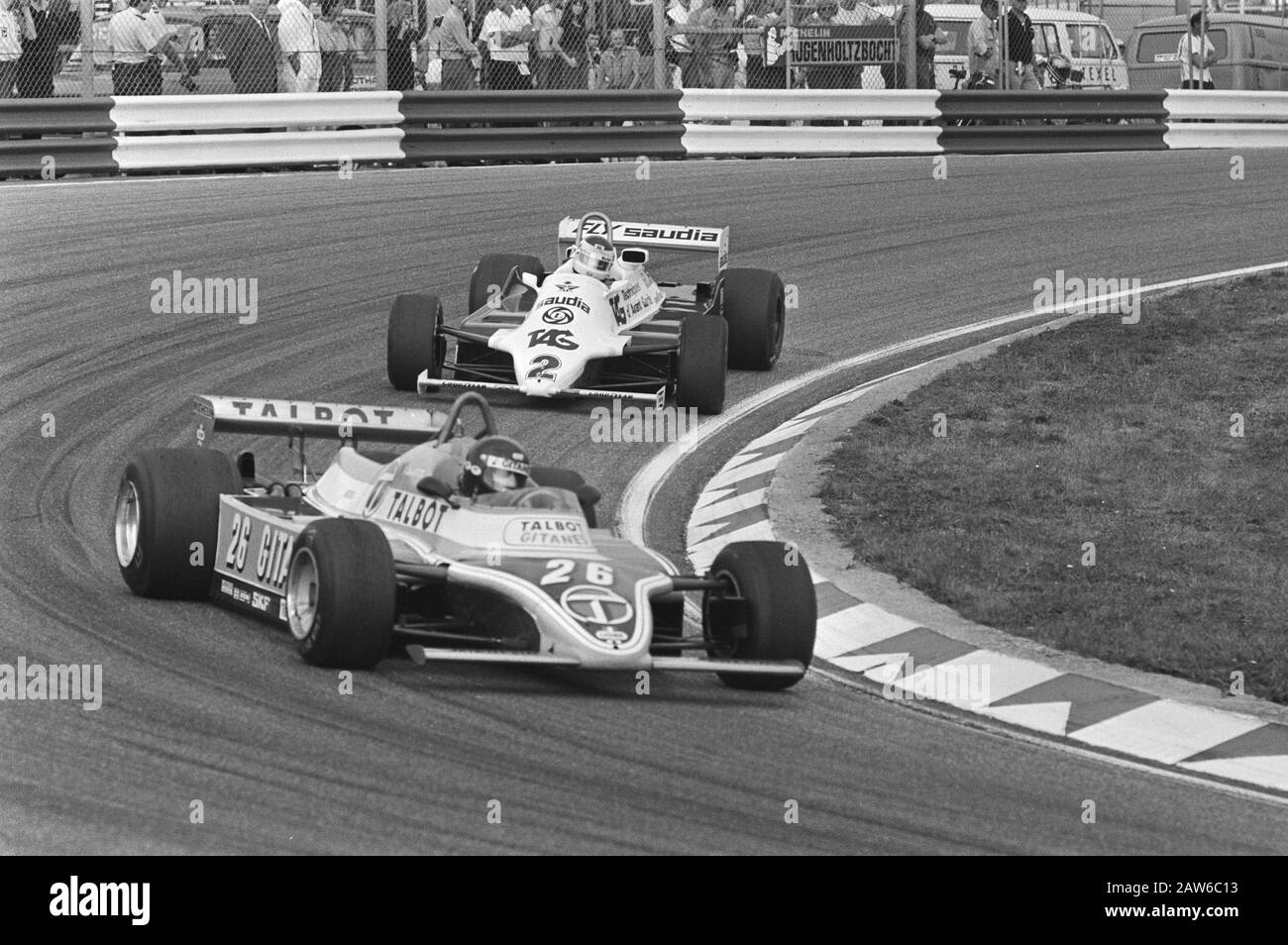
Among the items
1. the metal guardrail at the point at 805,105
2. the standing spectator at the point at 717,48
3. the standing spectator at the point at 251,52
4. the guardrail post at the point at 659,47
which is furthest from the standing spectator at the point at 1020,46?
the standing spectator at the point at 251,52

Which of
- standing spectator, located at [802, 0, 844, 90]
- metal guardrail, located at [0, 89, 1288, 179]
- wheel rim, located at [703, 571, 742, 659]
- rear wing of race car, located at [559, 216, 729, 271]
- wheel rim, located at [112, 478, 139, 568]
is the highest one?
standing spectator, located at [802, 0, 844, 90]

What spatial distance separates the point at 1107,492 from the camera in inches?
466

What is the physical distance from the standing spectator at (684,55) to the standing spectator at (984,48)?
370 cm

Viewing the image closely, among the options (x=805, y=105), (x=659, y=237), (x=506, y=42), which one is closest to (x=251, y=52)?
(x=506, y=42)

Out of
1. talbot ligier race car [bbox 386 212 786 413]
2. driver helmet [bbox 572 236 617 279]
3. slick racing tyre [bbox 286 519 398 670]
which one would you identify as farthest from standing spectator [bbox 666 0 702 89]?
slick racing tyre [bbox 286 519 398 670]

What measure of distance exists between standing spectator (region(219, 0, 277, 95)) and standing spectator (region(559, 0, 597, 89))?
3169 mm

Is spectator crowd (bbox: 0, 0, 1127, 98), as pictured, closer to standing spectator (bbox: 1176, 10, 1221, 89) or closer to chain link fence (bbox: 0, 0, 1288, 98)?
chain link fence (bbox: 0, 0, 1288, 98)

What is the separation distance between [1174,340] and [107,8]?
1192cm

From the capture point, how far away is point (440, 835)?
21.3 ft

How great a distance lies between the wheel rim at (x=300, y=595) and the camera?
8.38 meters

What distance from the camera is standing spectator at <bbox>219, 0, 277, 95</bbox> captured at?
2089cm

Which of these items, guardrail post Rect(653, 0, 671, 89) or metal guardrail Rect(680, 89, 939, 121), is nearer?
guardrail post Rect(653, 0, 671, 89)

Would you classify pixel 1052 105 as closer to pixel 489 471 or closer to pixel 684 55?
pixel 684 55

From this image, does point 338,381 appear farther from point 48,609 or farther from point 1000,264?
point 1000,264
